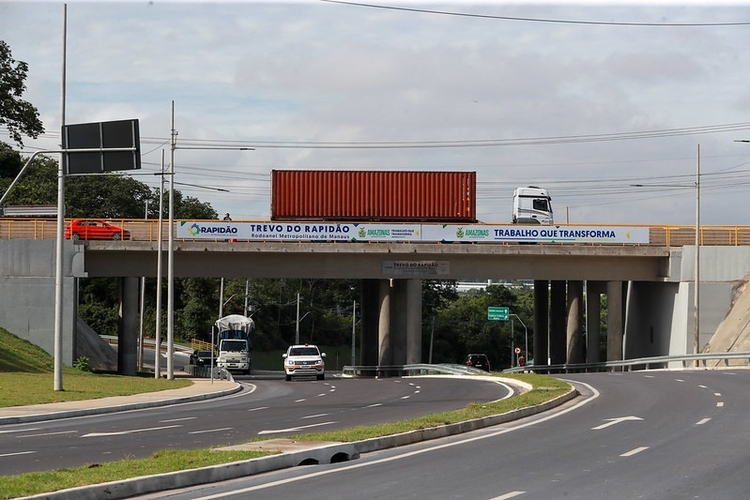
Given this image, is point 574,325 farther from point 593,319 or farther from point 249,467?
point 249,467

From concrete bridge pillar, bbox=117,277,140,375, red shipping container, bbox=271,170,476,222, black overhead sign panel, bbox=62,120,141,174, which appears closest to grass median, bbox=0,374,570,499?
black overhead sign panel, bbox=62,120,141,174

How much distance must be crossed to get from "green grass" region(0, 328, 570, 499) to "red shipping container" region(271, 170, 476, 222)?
18632mm

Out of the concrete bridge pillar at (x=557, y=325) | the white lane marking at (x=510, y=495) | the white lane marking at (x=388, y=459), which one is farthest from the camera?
the concrete bridge pillar at (x=557, y=325)

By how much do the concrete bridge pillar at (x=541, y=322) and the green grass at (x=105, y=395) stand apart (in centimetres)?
3746

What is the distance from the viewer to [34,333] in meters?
53.7

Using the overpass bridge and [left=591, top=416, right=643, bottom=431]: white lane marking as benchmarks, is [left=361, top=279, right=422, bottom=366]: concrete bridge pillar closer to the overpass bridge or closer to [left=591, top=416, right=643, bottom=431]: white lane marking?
the overpass bridge

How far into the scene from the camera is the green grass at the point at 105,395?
12.2 metres

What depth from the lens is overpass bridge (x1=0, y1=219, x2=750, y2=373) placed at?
5453cm

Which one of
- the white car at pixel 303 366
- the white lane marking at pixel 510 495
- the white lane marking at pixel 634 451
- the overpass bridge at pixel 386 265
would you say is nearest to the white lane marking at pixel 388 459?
the white lane marking at pixel 510 495

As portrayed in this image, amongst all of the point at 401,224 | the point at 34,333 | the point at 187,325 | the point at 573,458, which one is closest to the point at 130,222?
the point at 34,333

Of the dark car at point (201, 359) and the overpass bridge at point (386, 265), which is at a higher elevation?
the overpass bridge at point (386, 265)

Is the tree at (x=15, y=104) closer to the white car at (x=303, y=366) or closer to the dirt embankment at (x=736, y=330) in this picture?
the white car at (x=303, y=366)

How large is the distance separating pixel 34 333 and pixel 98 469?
42.8m

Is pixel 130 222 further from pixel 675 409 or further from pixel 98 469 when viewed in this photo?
pixel 98 469
